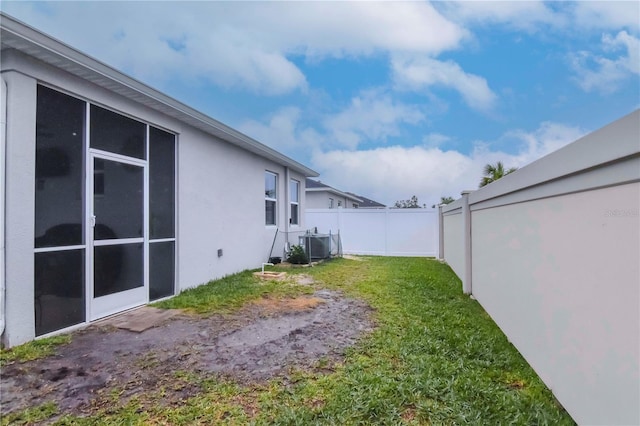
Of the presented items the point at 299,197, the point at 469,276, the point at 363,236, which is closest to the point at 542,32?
the point at 469,276

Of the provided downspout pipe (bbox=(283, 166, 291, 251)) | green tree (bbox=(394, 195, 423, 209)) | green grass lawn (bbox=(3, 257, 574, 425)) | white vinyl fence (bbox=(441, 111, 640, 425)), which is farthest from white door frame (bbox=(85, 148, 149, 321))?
green tree (bbox=(394, 195, 423, 209))

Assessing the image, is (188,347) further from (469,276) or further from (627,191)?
(469,276)

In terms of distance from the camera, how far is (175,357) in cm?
338

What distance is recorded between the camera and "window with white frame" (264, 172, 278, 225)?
32.8 ft

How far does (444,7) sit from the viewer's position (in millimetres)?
6484

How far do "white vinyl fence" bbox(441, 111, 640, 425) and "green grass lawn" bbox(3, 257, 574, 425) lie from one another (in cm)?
27

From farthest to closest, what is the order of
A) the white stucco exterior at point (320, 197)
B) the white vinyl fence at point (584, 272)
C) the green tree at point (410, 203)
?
the green tree at point (410, 203), the white stucco exterior at point (320, 197), the white vinyl fence at point (584, 272)

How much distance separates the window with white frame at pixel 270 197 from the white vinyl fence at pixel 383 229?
422cm

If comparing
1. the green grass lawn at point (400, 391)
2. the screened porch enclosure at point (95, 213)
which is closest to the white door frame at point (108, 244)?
the screened porch enclosure at point (95, 213)

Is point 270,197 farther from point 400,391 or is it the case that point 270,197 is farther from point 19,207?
point 400,391

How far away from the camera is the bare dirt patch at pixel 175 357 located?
2.69 meters

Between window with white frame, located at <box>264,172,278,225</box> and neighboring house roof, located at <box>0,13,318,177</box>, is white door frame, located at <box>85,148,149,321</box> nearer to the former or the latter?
neighboring house roof, located at <box>0,13,318,177</box>

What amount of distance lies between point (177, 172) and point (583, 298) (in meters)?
6.09

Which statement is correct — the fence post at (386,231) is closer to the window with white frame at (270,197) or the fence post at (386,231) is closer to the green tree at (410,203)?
the window with white frame at (270,197)
